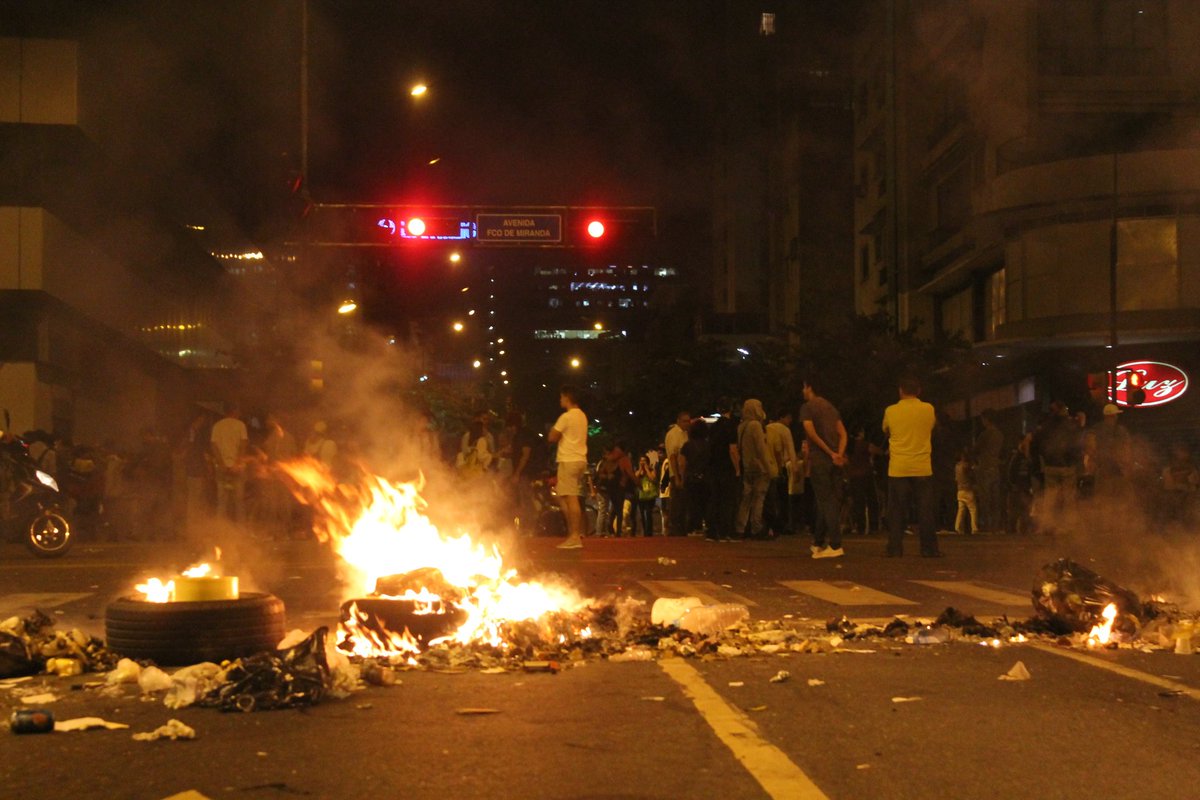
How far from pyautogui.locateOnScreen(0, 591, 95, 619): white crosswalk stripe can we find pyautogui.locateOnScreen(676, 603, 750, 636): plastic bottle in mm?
4402

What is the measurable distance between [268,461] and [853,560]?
766 cm

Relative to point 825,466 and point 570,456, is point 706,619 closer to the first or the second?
point 825,466

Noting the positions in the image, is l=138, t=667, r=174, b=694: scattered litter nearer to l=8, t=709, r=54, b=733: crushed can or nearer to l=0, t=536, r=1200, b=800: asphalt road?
l=0, t=536, r=1200, b=800: asphalt road

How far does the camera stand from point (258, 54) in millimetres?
18641

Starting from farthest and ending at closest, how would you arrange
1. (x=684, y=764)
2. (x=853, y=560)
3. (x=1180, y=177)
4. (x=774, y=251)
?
(x=774, y=251) < (x=1180, y=177) < (x=853, y=560) < (x=684, y=764)

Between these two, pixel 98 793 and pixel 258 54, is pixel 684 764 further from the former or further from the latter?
pixel 258 54

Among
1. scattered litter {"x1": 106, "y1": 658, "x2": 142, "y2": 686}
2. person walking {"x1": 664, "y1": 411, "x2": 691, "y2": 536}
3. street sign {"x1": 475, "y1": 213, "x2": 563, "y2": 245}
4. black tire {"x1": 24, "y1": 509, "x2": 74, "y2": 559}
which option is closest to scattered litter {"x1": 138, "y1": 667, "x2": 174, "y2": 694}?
scattered litter {"x1": 106, "y1": 658, "x2": 142, "y2": 686}

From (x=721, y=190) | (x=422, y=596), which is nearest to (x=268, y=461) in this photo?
(x=422, y=596)

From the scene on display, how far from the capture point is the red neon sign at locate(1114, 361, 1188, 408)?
3322cm

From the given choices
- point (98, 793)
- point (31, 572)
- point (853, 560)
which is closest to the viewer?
point (98, 793)

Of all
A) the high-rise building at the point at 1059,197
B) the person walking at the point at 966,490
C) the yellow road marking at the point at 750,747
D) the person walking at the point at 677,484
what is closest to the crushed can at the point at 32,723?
the yellow road marking at the point at 750,747

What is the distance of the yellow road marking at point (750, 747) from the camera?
A: 163 inches

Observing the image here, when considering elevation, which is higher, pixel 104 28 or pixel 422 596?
pixel 104 28

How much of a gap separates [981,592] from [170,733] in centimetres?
682
